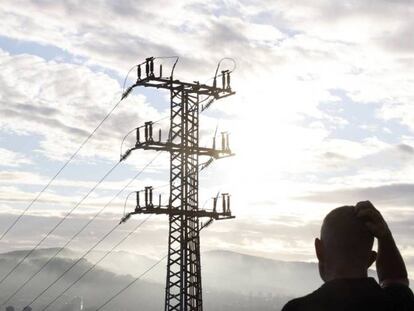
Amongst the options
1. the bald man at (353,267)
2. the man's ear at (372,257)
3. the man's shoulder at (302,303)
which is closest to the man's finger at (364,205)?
the bald man at (353,267)

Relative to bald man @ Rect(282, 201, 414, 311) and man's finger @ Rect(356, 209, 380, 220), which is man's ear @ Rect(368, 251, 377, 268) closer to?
bald man @ Rect(282, 201, 414, 311)

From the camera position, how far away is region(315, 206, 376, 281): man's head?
14.8 feet

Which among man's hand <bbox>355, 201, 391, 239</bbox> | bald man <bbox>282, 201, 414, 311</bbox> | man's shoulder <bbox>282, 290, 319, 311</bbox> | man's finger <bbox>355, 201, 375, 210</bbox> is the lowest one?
man's shoulder <bbox>282, 290, 319, 311</bbox>

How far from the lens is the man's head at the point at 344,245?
4508 millimetres

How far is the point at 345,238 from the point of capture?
450cm

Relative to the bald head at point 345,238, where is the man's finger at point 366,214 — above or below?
above

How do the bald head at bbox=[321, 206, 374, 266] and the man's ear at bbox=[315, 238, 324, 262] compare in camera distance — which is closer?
the bald head at bbox=[321, 206, 374, 266]

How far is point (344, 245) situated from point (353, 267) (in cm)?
14

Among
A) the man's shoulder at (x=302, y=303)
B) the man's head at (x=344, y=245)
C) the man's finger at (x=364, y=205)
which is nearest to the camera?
the man's shoulder at (x=302, y=303)

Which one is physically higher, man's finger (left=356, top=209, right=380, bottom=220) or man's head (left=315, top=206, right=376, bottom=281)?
man's finger (left=356, top=209, right=380, bottom=220)

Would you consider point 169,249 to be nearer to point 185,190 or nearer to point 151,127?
point 185,190

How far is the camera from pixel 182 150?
4003 cm

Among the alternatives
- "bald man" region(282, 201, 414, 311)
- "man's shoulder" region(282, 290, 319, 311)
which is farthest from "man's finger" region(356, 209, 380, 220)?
"man's shoulder" region(282, 290, 319, 311)

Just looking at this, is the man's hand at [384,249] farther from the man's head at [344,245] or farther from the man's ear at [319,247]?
the man's ear at [319,247]
